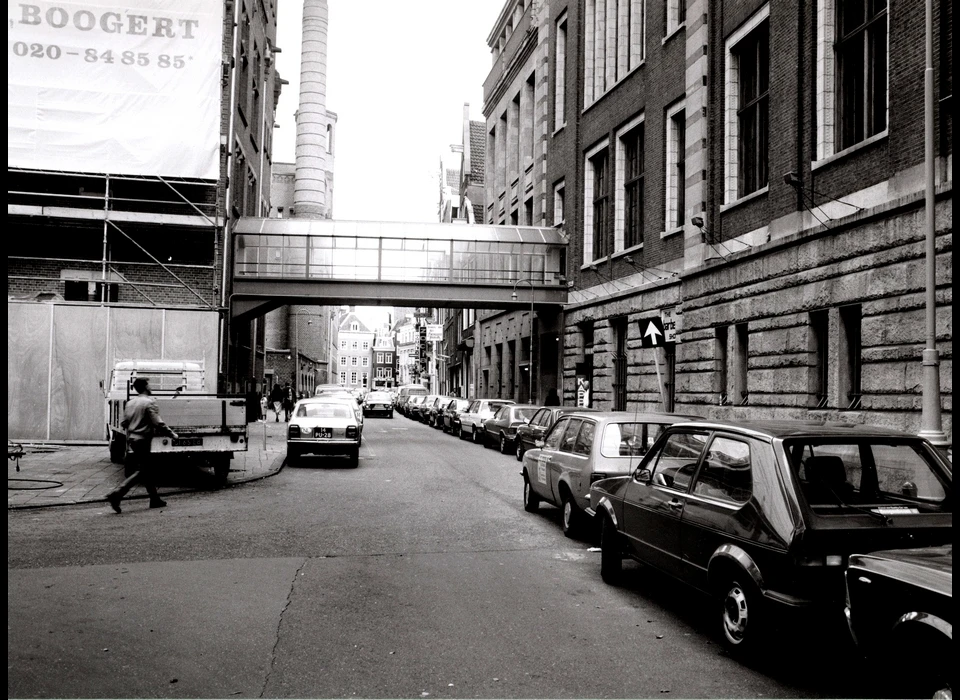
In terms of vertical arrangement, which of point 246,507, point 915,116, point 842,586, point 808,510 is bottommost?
point 246,507

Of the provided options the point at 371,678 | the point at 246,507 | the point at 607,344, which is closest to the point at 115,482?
the point at 246,507

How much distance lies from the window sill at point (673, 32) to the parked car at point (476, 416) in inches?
454

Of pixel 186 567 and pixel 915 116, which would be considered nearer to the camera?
pixel 186 567

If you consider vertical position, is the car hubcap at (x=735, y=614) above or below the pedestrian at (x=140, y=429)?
below

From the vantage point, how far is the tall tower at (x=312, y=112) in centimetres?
5947

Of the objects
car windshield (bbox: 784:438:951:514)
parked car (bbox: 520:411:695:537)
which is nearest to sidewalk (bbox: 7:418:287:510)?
parked car (bbox: 520:411:695:537)

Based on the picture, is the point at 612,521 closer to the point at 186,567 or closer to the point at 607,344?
the point at 186,567

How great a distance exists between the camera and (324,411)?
19.7m

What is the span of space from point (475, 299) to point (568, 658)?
28921mm

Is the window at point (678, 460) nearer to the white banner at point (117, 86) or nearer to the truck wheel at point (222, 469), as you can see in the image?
the truck wheel at point (222, 469)

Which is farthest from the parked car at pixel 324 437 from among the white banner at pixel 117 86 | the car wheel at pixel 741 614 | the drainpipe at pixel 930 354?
the car wheel at pixel 741 614

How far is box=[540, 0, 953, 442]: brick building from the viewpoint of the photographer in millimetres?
13820

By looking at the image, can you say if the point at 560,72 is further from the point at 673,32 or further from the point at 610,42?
the point at 673,32

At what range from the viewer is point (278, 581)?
7.57 m
